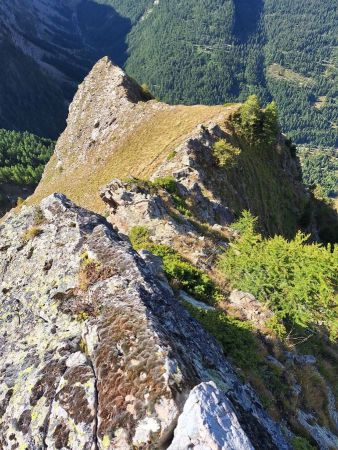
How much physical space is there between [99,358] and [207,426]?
4222 mm

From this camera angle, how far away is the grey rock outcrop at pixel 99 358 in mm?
10641

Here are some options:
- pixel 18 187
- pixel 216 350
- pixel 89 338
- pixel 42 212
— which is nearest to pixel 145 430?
pixel 89 338

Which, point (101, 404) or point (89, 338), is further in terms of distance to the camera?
point (89, 338)

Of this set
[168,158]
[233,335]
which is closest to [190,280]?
[233,335]

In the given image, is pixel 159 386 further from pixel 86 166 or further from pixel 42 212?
pixel 86 166

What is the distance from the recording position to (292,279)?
1022 inches

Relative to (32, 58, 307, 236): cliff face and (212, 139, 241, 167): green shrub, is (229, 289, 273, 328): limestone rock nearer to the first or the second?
(32, 58, 307, 236): cliff face

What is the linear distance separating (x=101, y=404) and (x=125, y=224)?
28520 millimetres

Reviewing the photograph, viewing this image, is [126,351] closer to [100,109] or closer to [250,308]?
[250,308]

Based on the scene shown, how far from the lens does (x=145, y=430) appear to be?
10.2 metres

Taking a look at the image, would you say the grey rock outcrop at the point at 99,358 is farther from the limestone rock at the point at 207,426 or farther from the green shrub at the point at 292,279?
the green shrub at the point at 292,279

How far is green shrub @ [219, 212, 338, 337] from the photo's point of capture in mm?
24109

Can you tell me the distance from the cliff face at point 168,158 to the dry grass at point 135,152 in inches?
8.0

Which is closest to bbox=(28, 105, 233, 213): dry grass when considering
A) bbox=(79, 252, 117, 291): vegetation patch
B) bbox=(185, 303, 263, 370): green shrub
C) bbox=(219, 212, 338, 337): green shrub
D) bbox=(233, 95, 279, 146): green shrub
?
bbox=(233, 95, 279, 146): green shrub
